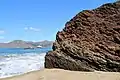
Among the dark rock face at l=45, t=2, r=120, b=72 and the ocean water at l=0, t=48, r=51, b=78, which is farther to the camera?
the ocean water at l=0, t=48, r=51, b=78

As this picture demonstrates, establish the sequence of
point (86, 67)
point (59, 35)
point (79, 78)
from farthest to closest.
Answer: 1. point (59, 35)
2. point (86, 67)
3. point (79, 78)

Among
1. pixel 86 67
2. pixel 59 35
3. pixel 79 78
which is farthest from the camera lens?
pixel 59 35

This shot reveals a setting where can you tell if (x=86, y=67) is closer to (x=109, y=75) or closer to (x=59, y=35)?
(x=109, y=75)

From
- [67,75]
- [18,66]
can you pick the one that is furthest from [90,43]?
[18,66]

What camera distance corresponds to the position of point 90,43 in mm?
10852

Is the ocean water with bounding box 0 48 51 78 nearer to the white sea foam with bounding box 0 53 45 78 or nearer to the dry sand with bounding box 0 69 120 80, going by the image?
the white sea foam with bounding box 0 53 45 78

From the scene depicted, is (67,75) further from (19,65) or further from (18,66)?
(19,65)

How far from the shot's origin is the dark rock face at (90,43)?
10.3 metres

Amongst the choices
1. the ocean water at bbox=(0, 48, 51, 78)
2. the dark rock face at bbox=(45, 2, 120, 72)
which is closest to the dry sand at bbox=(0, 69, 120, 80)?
the dark rock face at bbox=(45, 2, 120, 72)

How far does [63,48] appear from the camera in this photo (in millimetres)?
10828

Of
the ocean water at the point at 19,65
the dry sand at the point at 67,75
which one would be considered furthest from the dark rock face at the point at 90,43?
the ocean water at the point at 19,65

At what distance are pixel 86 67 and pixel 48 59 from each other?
134 cm

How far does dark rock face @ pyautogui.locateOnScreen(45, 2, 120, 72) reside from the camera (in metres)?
10.3

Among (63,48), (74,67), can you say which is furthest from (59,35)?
(74,67)
